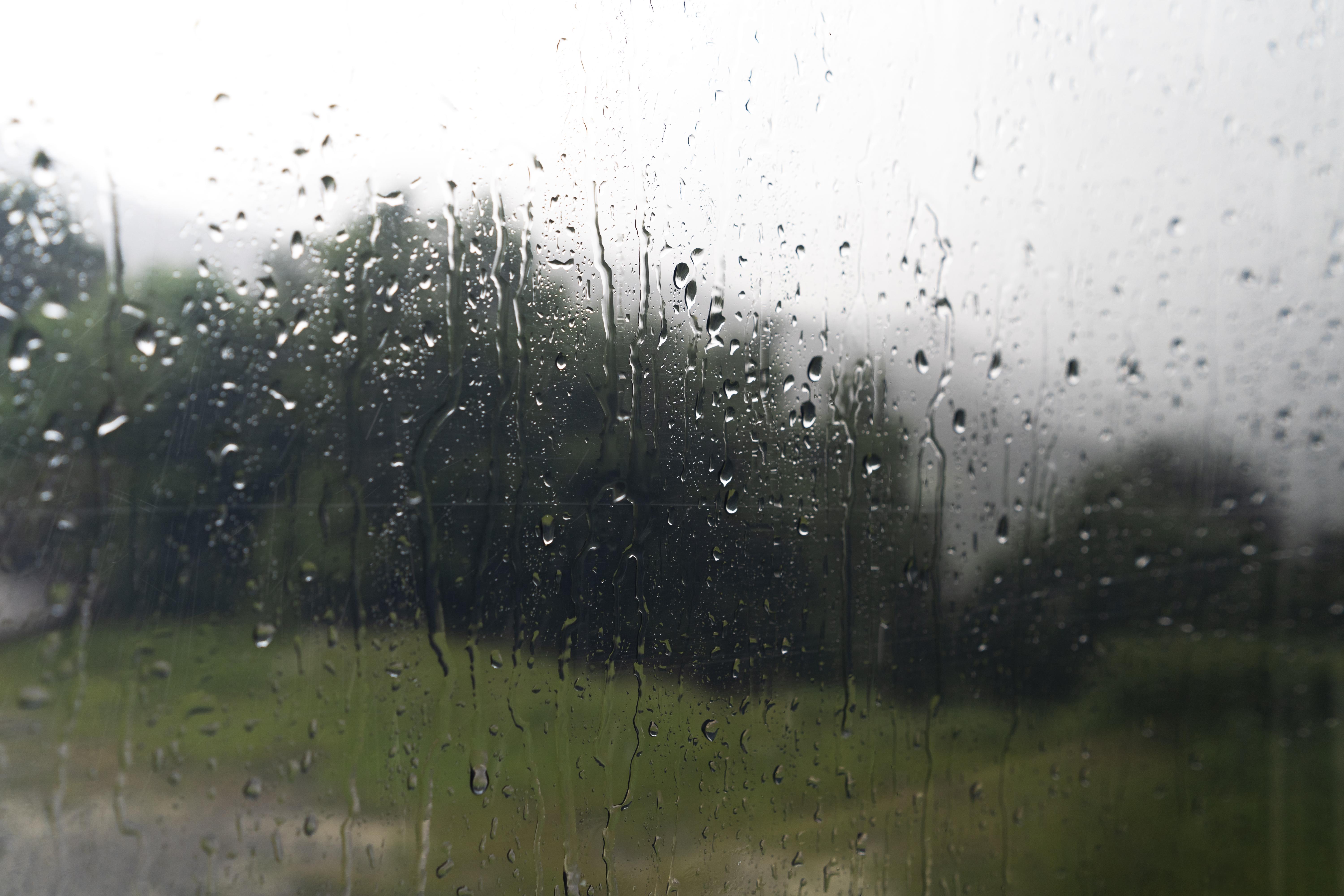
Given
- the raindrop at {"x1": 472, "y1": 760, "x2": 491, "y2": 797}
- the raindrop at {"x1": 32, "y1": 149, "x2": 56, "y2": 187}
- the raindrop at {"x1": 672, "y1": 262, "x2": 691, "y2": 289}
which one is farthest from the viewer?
the raindrop at {"x1": 672, "y1": 262, "x2": 691, "y2": 289}

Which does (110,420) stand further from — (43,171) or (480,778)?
(480,778)

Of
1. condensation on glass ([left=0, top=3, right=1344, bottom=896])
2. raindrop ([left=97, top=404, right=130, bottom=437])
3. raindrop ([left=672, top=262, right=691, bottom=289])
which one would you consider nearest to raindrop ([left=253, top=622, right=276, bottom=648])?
condensation on glass ([left=0, top=3, right=1344, bottom=896])

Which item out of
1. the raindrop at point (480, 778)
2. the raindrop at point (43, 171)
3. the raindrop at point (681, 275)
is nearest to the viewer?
the raindrop at point (43, 171)

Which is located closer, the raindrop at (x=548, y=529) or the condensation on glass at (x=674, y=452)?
the condensation on glass at (x=674, y=452)

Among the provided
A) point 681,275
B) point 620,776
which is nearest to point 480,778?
point 620,776

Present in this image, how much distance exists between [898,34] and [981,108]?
0.18 meters

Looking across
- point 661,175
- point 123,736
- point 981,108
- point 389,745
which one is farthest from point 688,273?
point 123,736

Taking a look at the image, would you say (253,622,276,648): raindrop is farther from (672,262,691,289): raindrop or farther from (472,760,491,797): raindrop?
(672,262,691,289): raindrop

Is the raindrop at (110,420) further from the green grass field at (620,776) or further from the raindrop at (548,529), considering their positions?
the raindrop at (548,529)

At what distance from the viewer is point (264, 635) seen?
30.4 inches

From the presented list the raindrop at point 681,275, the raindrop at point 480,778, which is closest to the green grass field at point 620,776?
the raindrop at point 480,778

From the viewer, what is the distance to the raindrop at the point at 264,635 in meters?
0.77

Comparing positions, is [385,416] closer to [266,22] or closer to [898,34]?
[266,22]

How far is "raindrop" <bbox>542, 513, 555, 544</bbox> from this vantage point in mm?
1009
